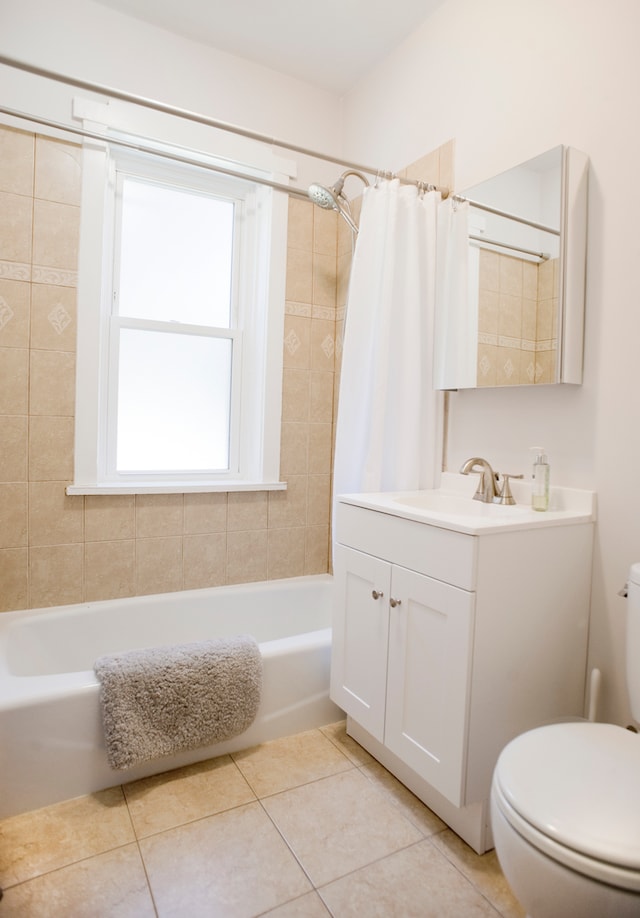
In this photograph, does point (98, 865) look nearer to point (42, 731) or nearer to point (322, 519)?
point (42, 731)

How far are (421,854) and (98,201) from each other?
2368 mm

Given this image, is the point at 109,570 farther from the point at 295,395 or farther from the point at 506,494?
the point at 506,494

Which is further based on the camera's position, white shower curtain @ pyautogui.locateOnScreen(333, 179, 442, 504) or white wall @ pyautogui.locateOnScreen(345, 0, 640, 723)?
white shower curtain @ pyautogui.locateOnScreen(333, 179, 442, 504)

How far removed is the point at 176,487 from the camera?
2227 mm

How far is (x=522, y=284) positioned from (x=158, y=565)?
174cm

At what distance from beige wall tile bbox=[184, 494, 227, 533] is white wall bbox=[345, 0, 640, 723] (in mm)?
1028

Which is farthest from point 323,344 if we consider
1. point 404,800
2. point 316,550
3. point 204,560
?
point 404,800

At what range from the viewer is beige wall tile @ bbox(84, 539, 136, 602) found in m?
2.10

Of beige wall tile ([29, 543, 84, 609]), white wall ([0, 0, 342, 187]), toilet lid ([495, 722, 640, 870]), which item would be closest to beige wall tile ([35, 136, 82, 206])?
white wall ([0, 0, 342, 187])

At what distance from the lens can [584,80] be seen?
1.50m

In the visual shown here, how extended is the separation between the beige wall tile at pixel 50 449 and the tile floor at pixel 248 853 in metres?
1.10

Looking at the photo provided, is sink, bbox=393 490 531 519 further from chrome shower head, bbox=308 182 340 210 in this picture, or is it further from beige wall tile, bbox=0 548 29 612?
beige wall tile, bbox=0 548 29 612

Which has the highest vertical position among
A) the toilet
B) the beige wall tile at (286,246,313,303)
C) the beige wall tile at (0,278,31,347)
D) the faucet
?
the beige wall tile at (286,246,313,303)

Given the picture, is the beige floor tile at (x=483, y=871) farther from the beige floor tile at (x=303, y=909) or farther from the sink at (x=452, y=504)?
the sink at (x=452, y=504)
